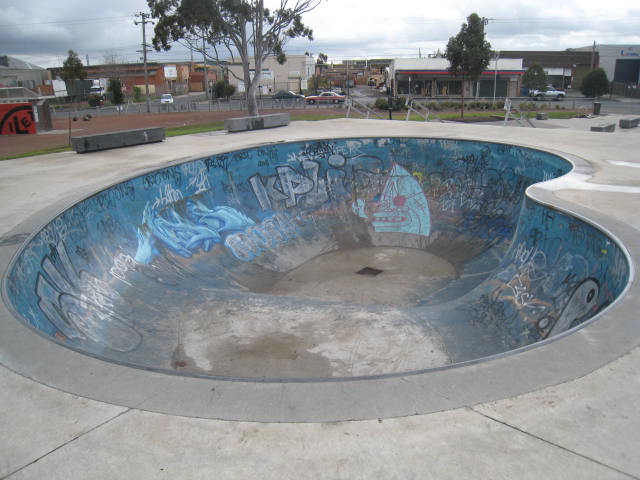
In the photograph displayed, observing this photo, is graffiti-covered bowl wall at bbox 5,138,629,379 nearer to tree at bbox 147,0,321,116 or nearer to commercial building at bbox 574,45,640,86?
tree at bbox 147,0,321,116

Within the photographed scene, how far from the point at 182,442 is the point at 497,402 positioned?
2.44 meters

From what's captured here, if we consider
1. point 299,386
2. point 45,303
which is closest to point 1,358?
point 45,303

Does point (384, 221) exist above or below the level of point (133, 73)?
below

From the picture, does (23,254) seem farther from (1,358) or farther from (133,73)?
(133,73)

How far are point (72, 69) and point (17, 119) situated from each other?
3481 centimetres

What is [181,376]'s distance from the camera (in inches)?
168

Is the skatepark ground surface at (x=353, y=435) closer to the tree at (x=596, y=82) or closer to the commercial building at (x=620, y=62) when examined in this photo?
the tree at (x=596, y=82)

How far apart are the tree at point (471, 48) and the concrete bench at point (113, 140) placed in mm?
23808

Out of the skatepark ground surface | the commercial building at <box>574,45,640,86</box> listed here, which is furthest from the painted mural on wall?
the commercial building at <box>574,45,640,86</box>

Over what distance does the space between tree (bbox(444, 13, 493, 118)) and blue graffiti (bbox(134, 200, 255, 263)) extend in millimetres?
26544

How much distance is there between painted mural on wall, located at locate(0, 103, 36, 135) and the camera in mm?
27530

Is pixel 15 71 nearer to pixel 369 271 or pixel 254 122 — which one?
pixel 254 122

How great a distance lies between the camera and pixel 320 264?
533 inches

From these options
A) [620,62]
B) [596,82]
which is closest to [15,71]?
[596,82]
